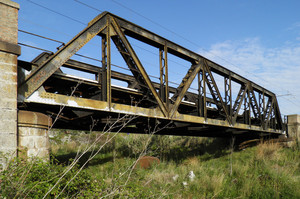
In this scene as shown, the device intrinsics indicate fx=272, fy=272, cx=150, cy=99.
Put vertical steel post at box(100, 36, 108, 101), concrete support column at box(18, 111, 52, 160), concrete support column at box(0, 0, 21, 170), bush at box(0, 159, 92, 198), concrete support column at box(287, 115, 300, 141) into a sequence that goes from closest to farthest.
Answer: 1. bush at box(0, 159, 92, 198)
2. concrete support column at box(0, 0, 21, 170)
3. concrete support column at box(18, 111, 52, 160)
4. vertical steel post at box(100, 36, 108, 101)
5. concrete support column at box(287, 115, 300, 141)

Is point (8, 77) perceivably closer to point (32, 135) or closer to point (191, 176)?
point (32, 135)

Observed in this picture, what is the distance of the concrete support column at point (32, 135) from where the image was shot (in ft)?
19.4

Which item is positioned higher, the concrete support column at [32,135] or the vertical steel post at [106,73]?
the vertical steel post at [106,73]

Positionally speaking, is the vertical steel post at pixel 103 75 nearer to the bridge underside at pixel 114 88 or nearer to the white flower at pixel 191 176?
the bridge underside at pixel 114 88

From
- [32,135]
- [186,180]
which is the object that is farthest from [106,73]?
[186,180]

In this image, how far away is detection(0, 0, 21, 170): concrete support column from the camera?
218 inches

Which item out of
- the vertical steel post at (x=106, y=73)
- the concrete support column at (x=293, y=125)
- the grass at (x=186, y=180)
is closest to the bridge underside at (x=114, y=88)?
the vertical steel post at (x=106, y=73)

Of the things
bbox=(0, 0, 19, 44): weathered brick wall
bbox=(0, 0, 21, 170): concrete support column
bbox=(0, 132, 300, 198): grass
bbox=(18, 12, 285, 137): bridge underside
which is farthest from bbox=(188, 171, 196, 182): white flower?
bbox=(0, 0, 19, 44): weathered brick wall

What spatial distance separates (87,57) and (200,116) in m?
5.68

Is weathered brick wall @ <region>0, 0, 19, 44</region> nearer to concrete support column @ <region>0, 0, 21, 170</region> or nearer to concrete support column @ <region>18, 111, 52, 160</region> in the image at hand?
concrete support column @ <region>0, 0, 21, 170</region>

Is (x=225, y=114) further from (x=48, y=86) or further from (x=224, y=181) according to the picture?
(x=48, y=86)

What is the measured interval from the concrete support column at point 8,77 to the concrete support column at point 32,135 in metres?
0.23

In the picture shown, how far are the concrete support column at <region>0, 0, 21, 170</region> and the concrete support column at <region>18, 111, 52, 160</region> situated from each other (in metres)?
0.23

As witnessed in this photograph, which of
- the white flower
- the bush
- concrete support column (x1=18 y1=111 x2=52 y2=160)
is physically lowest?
the white flower
